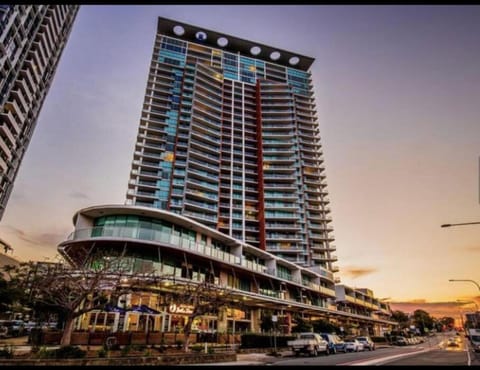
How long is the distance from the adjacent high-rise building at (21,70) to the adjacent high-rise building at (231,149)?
66.3ft

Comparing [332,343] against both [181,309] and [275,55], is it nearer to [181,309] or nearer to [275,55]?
[181,309]

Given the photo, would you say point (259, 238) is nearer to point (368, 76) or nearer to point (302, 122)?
point (302, 122)

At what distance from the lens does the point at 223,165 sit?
253ft

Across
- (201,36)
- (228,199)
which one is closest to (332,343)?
(228,199)

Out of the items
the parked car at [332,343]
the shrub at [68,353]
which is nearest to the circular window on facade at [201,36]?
the parked car at [332,343]

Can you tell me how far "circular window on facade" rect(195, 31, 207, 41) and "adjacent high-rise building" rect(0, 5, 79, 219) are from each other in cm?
3723

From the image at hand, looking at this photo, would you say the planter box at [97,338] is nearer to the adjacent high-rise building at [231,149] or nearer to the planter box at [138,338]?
the planter box at [138,338]

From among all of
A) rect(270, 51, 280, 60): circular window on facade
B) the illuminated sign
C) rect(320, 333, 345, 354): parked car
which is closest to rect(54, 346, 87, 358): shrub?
the illuminated sign

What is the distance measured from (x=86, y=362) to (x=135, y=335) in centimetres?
912

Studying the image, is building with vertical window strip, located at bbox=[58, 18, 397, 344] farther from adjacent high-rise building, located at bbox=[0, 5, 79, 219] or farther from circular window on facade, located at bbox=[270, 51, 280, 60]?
adjacent high-rise building, located at bbox=[0, 5, 79, 219]

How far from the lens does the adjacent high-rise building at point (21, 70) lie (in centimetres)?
4544

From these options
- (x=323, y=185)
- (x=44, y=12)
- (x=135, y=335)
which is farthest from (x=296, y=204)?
(x=44, y=12)

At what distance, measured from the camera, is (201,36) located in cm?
9406

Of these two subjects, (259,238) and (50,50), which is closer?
(50,50)
